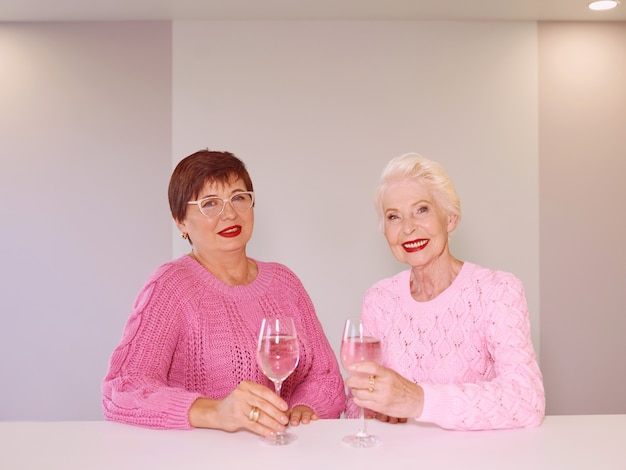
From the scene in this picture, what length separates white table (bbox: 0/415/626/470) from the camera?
1.40 metres

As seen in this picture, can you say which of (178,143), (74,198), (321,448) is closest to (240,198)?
(321,448)

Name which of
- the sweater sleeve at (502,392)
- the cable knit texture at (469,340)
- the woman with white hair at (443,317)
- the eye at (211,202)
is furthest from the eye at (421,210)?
the eye at (211,202)

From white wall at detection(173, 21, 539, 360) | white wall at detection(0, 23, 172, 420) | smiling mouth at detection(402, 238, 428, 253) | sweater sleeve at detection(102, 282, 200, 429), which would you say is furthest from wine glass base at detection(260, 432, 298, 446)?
white wall at detection(0, 23, 172, 420)

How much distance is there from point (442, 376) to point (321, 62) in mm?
2462

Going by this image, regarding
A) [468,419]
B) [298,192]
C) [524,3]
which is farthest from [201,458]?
[524,3]

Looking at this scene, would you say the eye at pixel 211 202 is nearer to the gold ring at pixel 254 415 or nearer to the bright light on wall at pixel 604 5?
the gold ring at pixel 254 415

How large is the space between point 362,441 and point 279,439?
189 millimetres

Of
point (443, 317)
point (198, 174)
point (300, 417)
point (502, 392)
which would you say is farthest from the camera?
point (198, 174)

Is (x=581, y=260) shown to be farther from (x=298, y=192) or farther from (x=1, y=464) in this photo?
(x=1, y=464)

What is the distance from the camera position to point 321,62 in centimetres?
400

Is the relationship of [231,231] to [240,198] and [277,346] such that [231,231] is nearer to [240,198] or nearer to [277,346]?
[240,198]

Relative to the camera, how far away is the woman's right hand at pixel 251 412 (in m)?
1.56

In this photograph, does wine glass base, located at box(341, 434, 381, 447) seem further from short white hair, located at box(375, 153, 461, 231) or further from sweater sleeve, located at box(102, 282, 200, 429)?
short white hair, located at box(375, 153, 461, 231)

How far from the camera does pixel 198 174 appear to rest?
2229 millimetres
